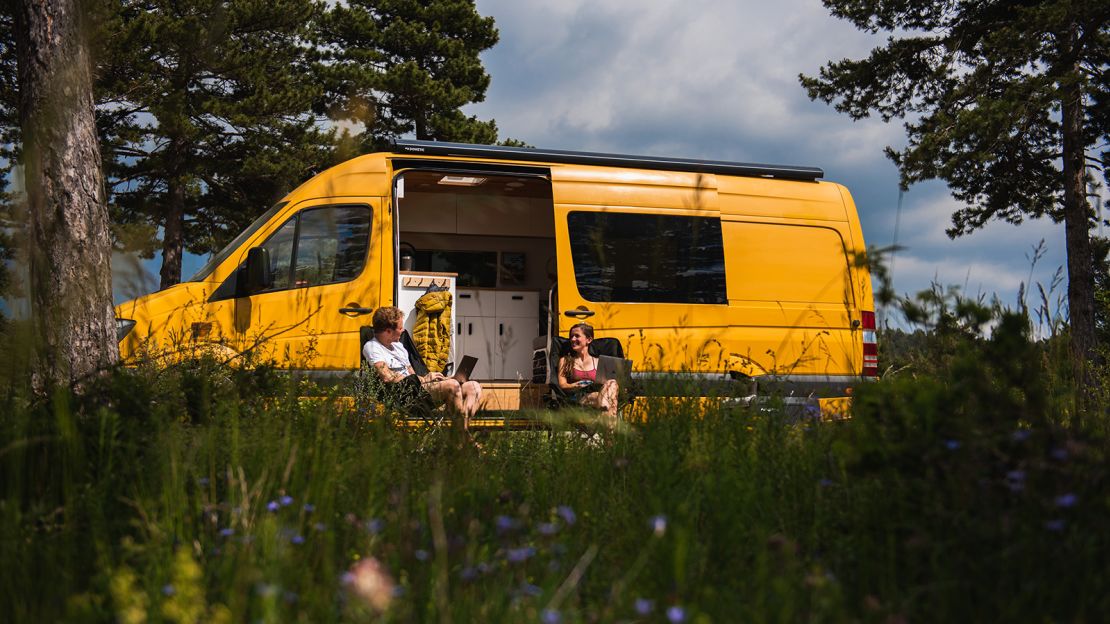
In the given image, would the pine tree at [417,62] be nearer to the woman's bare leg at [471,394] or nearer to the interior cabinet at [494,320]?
the interior cabinet at [494,320]

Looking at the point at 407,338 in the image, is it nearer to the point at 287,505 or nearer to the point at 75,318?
the point at 75,318

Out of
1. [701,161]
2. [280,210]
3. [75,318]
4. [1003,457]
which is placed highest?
[701,161]

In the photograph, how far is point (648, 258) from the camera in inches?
330

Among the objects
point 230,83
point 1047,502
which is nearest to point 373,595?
point 1047,502

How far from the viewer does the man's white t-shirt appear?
6.96 m

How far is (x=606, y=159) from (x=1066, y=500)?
6222 millimetres

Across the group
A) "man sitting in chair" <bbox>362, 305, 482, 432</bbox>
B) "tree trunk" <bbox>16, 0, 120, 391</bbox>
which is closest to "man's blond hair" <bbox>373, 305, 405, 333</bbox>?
"man sitting in chair" <bbox>362, 305, 482, 432</bbox>

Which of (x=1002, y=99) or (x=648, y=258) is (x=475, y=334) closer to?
(x=648, y=258)

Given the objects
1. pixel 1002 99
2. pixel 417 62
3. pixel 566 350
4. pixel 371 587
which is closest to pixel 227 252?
pixel 566 350

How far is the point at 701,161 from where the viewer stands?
8.73 m

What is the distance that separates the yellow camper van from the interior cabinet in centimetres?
181

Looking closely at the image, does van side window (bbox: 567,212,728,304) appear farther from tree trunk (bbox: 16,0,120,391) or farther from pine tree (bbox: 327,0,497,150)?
pine tree (bbox: 327,0,497,150)

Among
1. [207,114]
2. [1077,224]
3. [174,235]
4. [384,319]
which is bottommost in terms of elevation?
[384,319]

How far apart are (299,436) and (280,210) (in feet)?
14.1
